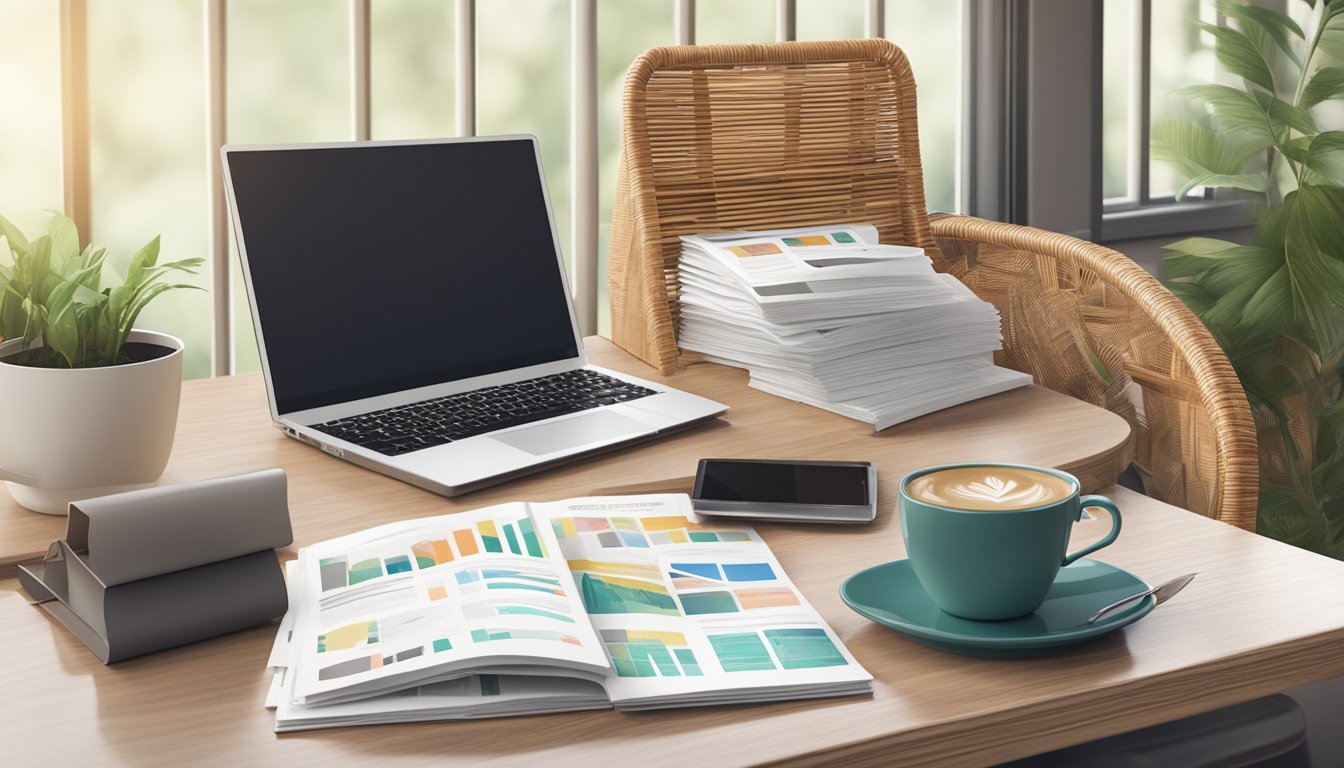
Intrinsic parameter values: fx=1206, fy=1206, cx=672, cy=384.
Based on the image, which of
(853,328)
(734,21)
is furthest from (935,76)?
Answer: (853,328)

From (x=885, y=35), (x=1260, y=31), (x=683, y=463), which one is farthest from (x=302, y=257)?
(x=1260, y=31)

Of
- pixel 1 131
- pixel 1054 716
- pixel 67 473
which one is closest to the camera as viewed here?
pixel 1054 716

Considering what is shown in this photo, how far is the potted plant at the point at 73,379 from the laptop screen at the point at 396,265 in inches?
7.3

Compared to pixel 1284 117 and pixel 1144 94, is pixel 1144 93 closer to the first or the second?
pixel 1144 94

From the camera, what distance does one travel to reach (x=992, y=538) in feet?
2.14

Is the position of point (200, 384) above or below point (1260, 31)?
below

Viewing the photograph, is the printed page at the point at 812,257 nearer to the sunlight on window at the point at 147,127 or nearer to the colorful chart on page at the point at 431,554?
the colorful chart on page at the point at 431,554

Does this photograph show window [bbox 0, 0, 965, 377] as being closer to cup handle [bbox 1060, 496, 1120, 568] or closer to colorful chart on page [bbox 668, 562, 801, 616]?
colorful chart on page [bbox 668, 562, 801, 616]

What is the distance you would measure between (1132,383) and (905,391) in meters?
0.26

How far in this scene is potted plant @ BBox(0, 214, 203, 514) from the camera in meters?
0.84

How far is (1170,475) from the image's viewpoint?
1.15 meters

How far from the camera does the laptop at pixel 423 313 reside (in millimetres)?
1045

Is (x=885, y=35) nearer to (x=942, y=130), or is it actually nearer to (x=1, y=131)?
(x=942, y=130)

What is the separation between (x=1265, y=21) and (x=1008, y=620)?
1.65 m
